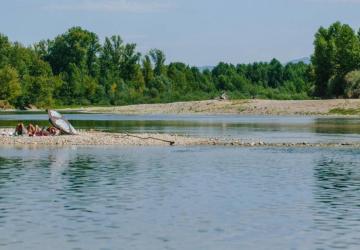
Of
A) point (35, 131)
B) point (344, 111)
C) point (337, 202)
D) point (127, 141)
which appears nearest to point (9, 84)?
point (344, 111)

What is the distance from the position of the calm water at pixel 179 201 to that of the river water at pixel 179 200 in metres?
0.03

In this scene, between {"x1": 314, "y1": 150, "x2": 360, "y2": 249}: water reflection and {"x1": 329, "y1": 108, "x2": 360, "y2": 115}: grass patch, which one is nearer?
{"x1": 314, "y1": 150, "x2": 360, "y2": 249}: water reflection

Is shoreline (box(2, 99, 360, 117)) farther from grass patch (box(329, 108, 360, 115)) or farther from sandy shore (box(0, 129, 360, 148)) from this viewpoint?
sandy shore (box(0, 129, 360, 148))

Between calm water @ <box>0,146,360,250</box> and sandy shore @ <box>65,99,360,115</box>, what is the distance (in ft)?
266

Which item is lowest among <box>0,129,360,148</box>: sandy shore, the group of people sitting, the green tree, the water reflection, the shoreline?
the water reflection

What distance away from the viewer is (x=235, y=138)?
212ft

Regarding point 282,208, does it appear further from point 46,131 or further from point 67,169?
point 46,131

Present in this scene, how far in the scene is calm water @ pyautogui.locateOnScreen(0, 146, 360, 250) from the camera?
74.7 feet

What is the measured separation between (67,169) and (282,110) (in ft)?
310

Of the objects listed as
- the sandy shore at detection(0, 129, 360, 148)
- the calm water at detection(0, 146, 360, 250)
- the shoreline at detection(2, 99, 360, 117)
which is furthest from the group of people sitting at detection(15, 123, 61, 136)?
the shoreline at detection(2, 99, 360, 117)

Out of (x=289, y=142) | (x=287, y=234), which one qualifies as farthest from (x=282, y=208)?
(x=289, y=142)

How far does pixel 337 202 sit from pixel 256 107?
110 meters

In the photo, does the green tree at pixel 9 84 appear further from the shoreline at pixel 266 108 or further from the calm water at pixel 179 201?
the calm water at pixel 179 201

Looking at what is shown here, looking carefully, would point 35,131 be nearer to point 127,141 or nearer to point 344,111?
point 127,141
